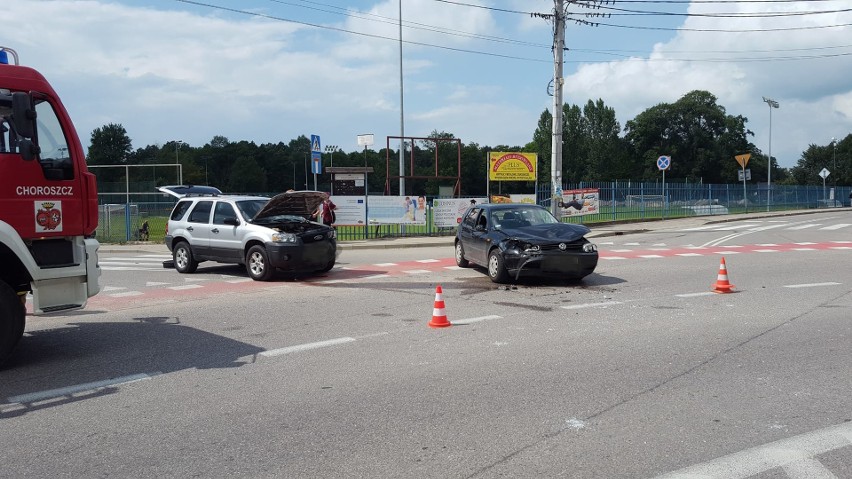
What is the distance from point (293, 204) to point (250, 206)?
0.97 meters

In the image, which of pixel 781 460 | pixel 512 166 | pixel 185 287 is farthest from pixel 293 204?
pixel 512 166

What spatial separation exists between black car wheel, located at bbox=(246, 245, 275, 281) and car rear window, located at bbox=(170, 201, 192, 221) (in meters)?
2.67

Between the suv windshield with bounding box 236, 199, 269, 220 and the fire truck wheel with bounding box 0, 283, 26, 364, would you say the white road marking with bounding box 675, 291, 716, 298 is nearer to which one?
the suv windshield with bounding box 236, 199, 269, 220

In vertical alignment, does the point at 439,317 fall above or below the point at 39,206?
below

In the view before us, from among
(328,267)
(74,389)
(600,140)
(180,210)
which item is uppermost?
(600,140)

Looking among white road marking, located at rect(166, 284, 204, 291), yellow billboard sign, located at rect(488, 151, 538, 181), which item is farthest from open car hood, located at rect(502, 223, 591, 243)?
yellow billboard sign, located at rect(488, 151, 538, 181)

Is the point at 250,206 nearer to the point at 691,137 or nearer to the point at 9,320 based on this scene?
the point at 9,320

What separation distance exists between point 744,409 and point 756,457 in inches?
39.4

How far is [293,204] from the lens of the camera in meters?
14.2

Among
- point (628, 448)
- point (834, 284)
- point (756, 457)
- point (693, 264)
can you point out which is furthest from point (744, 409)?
point (693, 264)

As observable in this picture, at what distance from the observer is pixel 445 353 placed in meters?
7.10

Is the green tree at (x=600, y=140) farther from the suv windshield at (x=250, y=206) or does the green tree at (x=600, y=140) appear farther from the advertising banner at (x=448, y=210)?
the suv windshield at (x=250, y=206)

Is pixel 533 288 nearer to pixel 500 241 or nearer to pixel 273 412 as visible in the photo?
pixel 500 241

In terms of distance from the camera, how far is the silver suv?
43.4 ft
